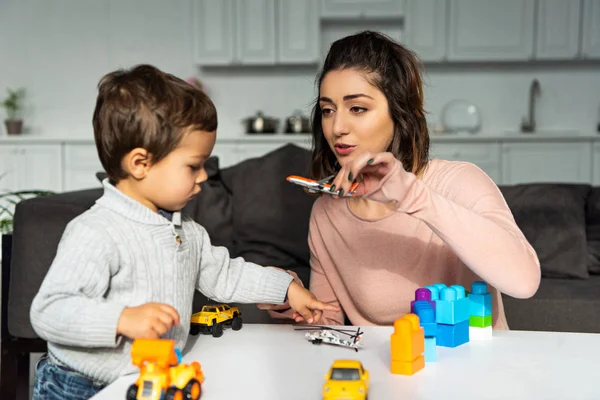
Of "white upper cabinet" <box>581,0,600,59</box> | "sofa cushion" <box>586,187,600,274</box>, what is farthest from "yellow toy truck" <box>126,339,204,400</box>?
"white upper cabinet" <box>581,0,600,59</box>

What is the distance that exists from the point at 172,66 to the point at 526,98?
3.11m

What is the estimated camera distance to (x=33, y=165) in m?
5.88

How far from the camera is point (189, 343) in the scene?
1.22 meters

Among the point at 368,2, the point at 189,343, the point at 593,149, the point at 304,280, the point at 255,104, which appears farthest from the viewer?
the point at 255,104

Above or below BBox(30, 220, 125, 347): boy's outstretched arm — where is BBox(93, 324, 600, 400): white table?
below

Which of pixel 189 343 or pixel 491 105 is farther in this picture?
pixel 491 105

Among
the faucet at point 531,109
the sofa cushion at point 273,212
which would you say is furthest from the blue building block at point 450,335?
the faucet at point 531,109

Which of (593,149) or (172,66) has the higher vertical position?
(172,66)

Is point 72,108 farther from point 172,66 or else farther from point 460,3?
point 460,3

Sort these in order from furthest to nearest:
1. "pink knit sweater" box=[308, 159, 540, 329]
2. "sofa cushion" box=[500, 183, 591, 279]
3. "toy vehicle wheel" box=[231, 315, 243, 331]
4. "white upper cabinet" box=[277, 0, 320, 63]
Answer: "white upper cabinet" box=[277, 0, 320, 63], "sofa cushion" box=[500, 183, 591, 279], "toy vehicle wheel" box=[231, 315, 243, 331], "pink knit sweater" box=[308, 159, 540, 329]

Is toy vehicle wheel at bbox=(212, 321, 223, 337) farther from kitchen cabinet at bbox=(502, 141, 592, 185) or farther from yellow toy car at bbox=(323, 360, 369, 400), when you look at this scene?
kitchen cabinet at bbox=(502, 141, 592, 185)

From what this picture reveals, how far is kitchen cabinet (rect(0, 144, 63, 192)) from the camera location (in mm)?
5832

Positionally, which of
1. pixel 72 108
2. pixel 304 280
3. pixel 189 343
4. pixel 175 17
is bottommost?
pixel 304 280

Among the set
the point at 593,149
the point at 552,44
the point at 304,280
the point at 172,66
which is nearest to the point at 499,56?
the point at 552,44
